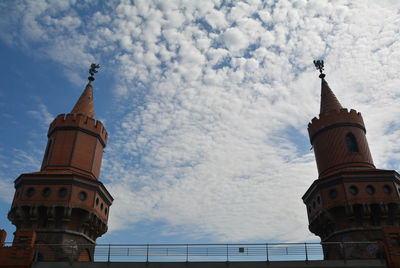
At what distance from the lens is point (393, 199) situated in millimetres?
22281

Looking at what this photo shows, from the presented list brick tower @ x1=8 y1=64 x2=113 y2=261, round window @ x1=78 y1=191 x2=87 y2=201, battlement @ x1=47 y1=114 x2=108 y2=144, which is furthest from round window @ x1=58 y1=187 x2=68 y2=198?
battlement @ x1=47 y1=114 x2=108 y2=144

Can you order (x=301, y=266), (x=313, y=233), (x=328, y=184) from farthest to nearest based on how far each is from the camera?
1. (x=313, y=233)
2. (x=328, y=184)
3. (x=301, y=266)

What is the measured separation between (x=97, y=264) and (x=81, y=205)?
19.1 feet

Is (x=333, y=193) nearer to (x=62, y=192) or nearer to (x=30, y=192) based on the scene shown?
(x=62, y=192)

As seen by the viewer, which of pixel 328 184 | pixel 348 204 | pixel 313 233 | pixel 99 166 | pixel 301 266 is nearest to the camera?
pixel 301 266

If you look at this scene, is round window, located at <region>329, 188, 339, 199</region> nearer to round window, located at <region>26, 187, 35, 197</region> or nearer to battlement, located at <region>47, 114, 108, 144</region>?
battlement, located at <region>47, 114, 108, 144</region>

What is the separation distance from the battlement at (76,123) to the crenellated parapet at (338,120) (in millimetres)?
17395

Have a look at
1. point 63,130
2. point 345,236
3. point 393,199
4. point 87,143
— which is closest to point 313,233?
point 345,236

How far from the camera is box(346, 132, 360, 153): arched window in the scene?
25.8 m

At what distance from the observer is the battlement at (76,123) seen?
26611 mm

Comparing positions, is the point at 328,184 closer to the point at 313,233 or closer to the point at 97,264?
the point at 313,233

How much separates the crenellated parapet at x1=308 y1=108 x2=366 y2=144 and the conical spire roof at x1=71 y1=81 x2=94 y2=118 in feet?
60.9

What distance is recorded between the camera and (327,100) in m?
29.5

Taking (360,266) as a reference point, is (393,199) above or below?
above
